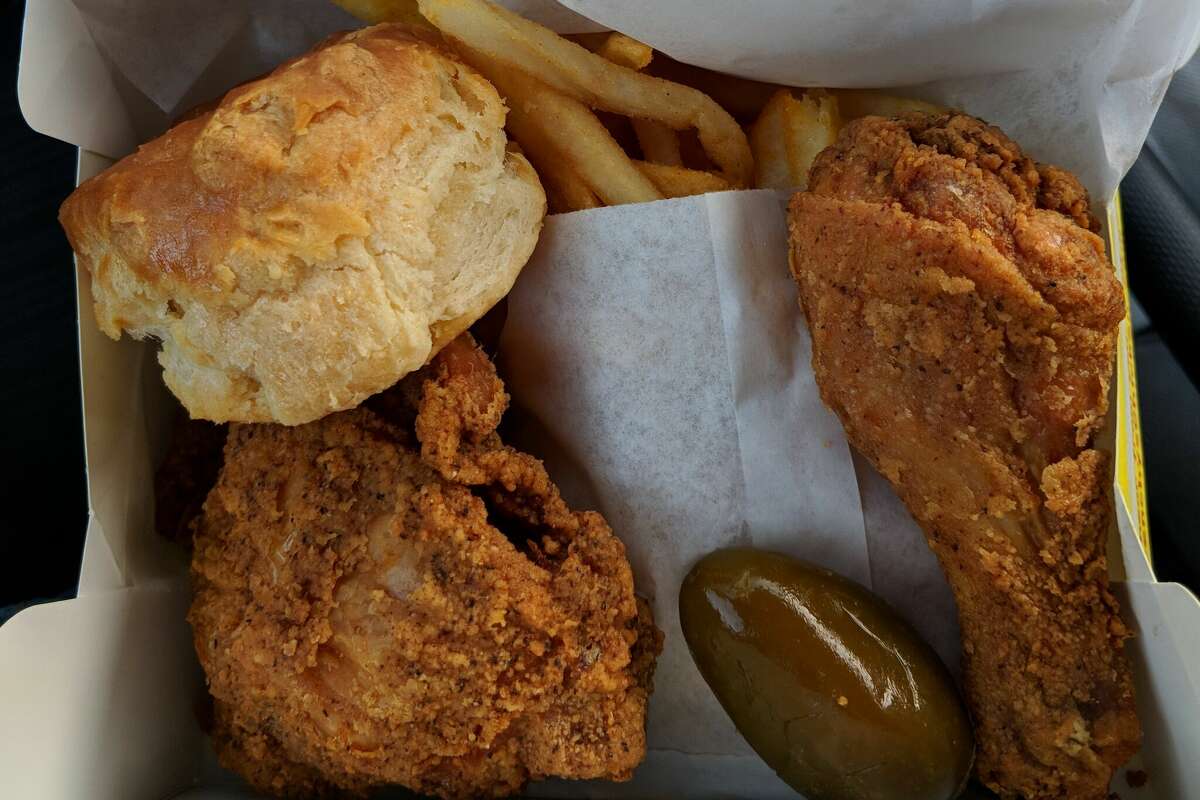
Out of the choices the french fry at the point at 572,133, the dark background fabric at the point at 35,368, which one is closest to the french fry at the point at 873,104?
the french fry at the point at 572,133

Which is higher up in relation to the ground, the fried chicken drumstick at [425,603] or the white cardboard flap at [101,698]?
the fried chicken drumstick at [425,603]

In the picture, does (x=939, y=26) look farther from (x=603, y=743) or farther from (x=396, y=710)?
(x=396, y=710)

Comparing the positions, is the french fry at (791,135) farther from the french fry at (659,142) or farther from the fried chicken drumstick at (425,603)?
the fried chicken drumstick at (425,603)

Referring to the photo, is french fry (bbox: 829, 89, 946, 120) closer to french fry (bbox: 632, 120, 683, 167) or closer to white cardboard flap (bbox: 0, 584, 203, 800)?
french fry (bbox: 632, 120, 683, 167)

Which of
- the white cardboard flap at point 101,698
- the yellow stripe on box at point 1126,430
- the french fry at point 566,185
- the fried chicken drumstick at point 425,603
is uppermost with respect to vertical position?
the french fry at point 566,185

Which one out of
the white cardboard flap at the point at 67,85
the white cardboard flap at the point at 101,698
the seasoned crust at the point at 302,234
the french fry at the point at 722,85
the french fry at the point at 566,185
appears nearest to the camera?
the seasoned crust at the point at 302,234

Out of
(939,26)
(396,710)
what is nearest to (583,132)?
(939,26)
